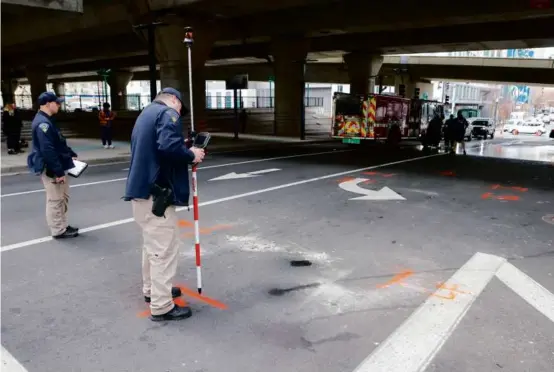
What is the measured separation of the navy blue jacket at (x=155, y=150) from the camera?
3979 millimetres

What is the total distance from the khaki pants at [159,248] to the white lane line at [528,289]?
11.5 feet

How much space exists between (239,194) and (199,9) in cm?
1135

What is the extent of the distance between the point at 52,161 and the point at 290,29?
59.8ft

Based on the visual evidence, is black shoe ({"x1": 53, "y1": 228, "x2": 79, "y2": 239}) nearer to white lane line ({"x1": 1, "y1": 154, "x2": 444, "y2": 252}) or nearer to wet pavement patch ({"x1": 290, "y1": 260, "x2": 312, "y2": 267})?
white lane line ({"x1": 1, "y1": 154, "x2": 444, "y2": 252})

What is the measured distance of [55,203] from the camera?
261 inches

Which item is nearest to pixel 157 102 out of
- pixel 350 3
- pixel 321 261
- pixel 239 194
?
pixel 321 261

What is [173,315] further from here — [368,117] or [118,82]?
[118,82]

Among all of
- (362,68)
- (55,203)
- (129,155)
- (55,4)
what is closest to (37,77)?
(362,68)

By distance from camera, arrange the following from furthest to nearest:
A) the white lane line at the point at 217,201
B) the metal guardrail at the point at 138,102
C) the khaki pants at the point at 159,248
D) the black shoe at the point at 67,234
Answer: the metal guardrail at the point at 138,102
the black shoe at the point at 67,234
the white lane line at the point at 217,201
the khaki pants at the point at 159,248

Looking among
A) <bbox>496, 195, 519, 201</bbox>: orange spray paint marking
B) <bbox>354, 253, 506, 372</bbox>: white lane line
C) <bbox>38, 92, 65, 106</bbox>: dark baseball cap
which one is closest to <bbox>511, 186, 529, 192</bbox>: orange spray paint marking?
<bbox>496, 195, 519, 201</bbox>: orange spray paint marking

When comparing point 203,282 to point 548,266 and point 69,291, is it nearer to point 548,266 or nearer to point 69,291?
point 69,291

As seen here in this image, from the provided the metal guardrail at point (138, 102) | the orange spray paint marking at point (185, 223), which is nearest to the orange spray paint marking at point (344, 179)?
the orange spray paint marking at point (185, 223)

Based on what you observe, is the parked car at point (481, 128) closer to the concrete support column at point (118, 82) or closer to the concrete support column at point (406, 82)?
the concrete support column at point (406, 82)

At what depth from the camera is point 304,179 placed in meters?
12.1
